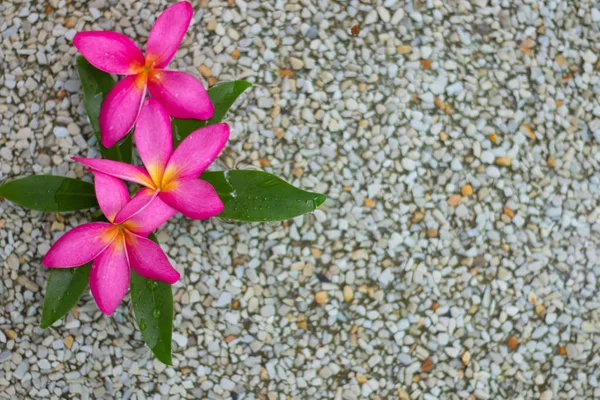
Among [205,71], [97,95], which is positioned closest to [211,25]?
[205,71]

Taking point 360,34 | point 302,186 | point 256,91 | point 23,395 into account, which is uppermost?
point 360,34

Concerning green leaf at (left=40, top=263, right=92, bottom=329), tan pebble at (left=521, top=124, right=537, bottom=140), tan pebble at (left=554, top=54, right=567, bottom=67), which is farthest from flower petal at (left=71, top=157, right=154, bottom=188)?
tan pebble at (left=554, top=54, right=567, bottom=67)

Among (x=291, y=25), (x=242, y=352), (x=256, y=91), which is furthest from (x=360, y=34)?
(x=242, y=352)

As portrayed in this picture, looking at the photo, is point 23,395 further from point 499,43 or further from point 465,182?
point 499,43

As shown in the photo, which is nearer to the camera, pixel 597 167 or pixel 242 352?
pixel 242 352

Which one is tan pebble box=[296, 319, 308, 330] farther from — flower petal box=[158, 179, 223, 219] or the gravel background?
flower petal box=[158, 179, 223, 219]

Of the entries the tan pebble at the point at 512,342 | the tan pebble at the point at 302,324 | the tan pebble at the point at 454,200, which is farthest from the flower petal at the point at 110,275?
the tan pebble at the point at 512,342

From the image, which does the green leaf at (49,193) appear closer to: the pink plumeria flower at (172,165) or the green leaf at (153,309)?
the green leaf at (153,309)

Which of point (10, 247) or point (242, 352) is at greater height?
point (10, 247)
